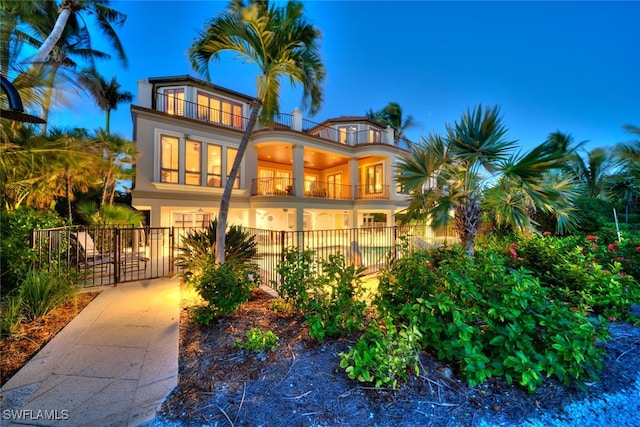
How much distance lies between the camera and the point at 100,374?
2666 mm

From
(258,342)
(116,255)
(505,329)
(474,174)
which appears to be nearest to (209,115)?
(116,255)

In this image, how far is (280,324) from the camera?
3.69 meters

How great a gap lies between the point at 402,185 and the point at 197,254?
5.47 m

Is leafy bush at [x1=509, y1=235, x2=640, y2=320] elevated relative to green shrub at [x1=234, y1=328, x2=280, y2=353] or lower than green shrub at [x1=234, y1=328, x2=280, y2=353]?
elevated

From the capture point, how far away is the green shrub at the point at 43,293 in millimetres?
3907

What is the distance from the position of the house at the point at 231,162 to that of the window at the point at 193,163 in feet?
0.15

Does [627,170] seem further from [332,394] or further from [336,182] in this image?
[336,182]

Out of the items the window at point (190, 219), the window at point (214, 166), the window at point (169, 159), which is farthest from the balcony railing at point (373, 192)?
the window at point (169, 159)

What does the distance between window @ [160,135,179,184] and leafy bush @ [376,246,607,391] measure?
12.3 m

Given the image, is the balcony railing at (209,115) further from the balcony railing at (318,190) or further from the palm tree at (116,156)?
the balcony railing at (318,190)

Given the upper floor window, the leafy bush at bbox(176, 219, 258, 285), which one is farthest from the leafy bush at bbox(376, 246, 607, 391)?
the upper floor window

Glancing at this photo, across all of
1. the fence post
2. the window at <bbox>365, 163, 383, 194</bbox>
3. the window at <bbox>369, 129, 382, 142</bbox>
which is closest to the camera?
the fence post

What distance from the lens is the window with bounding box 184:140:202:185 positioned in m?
12.1

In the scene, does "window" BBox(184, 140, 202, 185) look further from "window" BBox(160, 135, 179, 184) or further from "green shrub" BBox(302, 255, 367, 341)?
"green shrub" BBox(302, 255, 367, 341)
